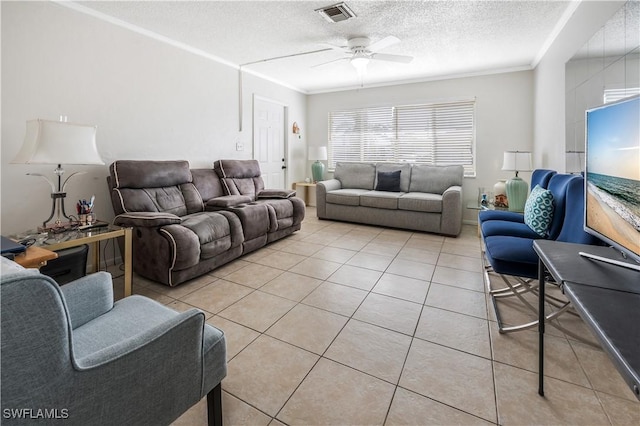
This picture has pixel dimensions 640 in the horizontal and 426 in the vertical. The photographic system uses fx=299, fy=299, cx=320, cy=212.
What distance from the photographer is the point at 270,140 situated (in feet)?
17.7

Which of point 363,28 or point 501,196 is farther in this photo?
point 501,196

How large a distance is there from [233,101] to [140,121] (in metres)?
1.52

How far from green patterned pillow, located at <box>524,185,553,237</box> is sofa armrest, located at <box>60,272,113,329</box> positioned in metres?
2.72

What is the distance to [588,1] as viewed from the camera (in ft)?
7.93

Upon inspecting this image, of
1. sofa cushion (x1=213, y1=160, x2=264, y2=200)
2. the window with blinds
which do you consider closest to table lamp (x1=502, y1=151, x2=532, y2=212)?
the window with blinds

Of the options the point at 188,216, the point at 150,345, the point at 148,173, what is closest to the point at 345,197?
the point at 188,216

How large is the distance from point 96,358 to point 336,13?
3.09 metres

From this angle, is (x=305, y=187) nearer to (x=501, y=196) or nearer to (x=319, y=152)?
(x=319, y=152)

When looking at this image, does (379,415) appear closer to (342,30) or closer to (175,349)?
(175,349)

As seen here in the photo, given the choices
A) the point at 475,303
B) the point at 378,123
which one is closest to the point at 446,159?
the point at 378,123

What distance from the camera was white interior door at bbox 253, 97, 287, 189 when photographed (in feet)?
16.5

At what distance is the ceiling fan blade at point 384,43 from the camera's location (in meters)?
2.99

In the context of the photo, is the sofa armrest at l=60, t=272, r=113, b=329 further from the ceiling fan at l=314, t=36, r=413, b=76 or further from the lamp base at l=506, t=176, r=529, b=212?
the lamp base at l=506, t=176, r=529, b=212

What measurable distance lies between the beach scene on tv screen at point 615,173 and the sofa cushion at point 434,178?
3279 millimetres
